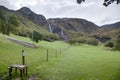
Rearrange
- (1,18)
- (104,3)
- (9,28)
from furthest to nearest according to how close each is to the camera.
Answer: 1. (9,28)
2. (1,18)
3. (104,3)

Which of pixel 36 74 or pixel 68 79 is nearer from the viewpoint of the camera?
pixel 68 79

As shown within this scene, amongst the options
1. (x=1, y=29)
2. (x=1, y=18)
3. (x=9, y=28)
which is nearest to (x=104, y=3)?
(x=1, y=18)

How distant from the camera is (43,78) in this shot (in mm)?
20891

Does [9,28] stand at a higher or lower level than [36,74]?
higher

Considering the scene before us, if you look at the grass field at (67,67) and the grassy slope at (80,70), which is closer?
the grassy slope at (80,70)

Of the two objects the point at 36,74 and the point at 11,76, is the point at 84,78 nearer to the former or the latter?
the point at 36,74

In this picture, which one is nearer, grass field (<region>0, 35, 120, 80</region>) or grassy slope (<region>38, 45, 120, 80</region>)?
grassy slope (<region>38, 45, 120, 80</region>)

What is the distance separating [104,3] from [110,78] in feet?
28.1

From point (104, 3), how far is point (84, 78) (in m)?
8.99

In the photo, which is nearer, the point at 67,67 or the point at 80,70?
the point at 80,70

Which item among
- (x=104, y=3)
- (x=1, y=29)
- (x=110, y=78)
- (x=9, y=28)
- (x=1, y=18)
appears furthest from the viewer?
(x=9, y=28)

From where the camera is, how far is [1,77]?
68.3ft

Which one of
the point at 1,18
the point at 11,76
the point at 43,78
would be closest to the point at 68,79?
the point at 43,78

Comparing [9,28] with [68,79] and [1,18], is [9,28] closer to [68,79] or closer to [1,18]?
[1,18]
